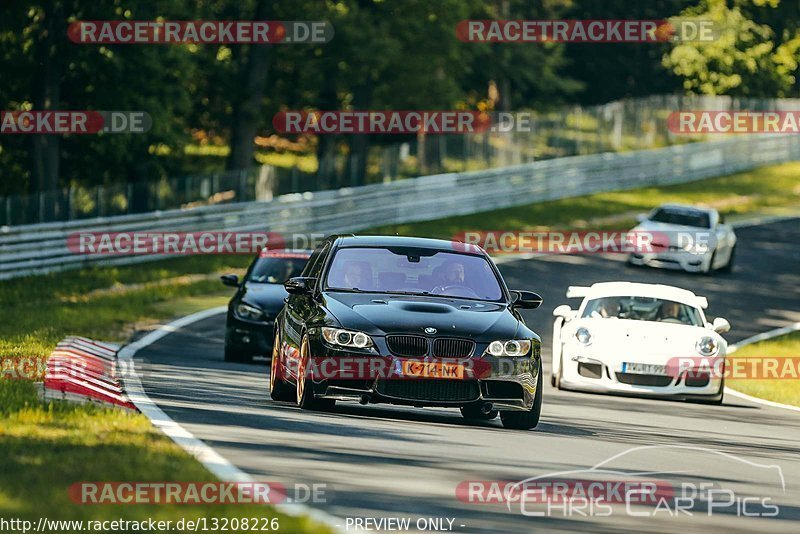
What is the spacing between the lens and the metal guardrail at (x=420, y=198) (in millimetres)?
32000

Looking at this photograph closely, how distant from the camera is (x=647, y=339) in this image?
1808 centimetres

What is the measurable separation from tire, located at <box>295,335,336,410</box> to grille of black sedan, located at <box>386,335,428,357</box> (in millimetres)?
745

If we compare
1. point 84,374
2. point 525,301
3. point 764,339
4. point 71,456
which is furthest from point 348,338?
point 764,339

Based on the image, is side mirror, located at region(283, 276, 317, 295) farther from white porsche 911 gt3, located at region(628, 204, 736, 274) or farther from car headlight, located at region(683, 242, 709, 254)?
car headlight, located at region(683, 242, 709, 254)

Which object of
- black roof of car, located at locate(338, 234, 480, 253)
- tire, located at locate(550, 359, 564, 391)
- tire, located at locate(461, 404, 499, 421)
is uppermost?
black roof of car, located at locate(338, 234, 480, 253)

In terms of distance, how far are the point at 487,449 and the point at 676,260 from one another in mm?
25030

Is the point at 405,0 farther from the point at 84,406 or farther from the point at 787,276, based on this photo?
the point at 84,406

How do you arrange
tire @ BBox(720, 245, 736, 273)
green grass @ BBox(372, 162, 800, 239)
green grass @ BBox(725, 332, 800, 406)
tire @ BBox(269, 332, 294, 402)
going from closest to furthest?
→ tire @ BBox(269, 332, 294, 402)
green grass @ BBox(725, 332, 800, 406)
tire @ BBox(720, 245, 736, 273)
green grass @ BBox(372, 162, 800, 239)

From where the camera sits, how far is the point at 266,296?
67.9 feet

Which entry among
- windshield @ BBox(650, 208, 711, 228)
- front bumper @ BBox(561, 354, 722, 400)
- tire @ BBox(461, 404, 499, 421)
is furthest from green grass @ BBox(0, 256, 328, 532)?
windshield @ BBox(650, 208, 711, 228)

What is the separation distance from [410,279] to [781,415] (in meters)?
6.05

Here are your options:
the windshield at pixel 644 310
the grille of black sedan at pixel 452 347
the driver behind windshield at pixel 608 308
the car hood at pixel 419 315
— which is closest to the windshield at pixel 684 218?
the windshield at pixel 644 310

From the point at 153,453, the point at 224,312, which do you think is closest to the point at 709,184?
the point at 224,312

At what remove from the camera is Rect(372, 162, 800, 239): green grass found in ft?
145
